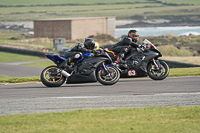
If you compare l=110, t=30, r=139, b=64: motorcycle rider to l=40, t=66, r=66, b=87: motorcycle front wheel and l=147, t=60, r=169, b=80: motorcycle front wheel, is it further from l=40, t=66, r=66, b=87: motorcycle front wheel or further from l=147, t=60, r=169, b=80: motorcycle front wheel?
l=40, t=66, r=66, b=87: motorcycle front wheel

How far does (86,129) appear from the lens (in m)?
7.13

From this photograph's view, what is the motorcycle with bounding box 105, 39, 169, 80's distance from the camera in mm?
14312

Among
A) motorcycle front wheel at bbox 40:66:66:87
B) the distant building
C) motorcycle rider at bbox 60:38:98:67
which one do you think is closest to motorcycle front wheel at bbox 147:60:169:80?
motorcycle rider at bbox 60:38:98:67

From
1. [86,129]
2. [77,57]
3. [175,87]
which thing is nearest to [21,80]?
[77,57]

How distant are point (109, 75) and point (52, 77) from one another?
2.03m

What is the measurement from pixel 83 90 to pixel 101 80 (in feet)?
3.49

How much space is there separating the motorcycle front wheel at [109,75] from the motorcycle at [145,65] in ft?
3.49

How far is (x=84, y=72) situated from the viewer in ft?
43.9

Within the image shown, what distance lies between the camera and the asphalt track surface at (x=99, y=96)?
9656mm

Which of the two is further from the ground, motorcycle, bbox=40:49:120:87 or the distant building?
the distant building

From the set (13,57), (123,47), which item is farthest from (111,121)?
(13,57)

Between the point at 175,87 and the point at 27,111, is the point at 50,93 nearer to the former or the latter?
the point at 27,111

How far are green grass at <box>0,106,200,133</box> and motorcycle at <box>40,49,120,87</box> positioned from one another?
4.36 metres

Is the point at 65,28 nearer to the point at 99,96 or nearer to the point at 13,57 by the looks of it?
the point at 13,57
